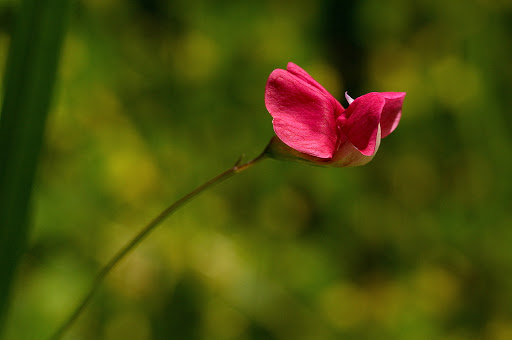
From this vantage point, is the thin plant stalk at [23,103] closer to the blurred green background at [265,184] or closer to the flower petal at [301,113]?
the flower petal at [301,113]

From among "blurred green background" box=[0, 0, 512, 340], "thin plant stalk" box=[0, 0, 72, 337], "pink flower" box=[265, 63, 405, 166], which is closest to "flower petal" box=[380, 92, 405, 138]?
"pink flower" box=[265, 63, 405, 166]

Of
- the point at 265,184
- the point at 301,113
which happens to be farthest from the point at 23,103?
the point at 265,184

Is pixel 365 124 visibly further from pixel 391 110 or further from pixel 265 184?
pixel 265 184

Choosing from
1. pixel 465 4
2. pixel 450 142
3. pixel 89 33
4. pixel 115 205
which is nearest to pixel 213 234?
pixel 115 205

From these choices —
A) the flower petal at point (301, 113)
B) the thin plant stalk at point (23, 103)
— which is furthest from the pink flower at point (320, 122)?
the thin plant stalk at point (23, 103)

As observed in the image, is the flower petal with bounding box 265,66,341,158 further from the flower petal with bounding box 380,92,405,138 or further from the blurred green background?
the blurred green background

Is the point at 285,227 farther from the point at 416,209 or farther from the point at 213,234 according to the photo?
the point at 416,209
